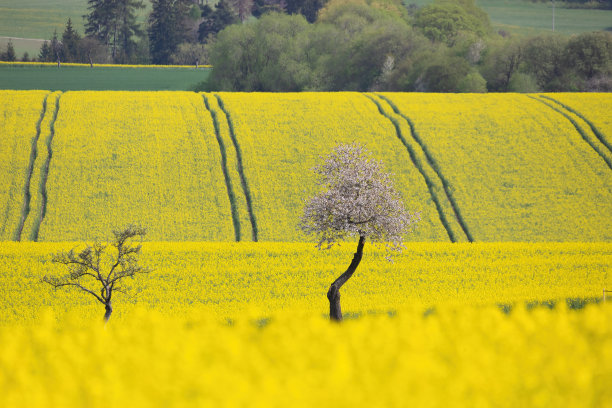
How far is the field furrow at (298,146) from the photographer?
1485 inches

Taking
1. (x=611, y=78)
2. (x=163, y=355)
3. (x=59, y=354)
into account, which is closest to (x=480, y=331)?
(x=163, y=355)

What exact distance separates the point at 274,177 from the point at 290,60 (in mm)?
35527

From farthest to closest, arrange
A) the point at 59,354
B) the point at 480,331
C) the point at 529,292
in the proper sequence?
the point at 529,292
the point at 480,331
the point at 59,354

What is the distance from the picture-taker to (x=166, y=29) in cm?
10194

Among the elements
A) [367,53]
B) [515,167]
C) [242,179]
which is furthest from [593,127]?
[367,53]

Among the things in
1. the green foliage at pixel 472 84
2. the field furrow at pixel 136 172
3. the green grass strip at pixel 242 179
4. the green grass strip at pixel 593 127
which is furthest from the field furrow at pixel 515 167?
the field furrow at pixel 136 172

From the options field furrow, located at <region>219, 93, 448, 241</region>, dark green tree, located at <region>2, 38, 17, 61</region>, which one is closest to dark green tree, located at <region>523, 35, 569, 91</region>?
field furrow, located at <region>219, 93, 448, 241</region>

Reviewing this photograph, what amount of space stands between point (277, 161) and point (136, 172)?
22.5 ft

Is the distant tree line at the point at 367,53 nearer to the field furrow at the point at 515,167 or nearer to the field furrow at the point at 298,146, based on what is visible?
the field furrow at the point at 515,167

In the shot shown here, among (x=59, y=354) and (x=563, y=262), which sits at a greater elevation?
(x=59, y=354)

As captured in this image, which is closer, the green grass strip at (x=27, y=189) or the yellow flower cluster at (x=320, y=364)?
the yellow flower cluster at (x=320, y=364)

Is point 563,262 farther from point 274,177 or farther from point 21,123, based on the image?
point 21,123

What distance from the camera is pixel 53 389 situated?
902 cm

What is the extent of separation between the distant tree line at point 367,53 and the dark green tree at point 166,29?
0.47 ft
